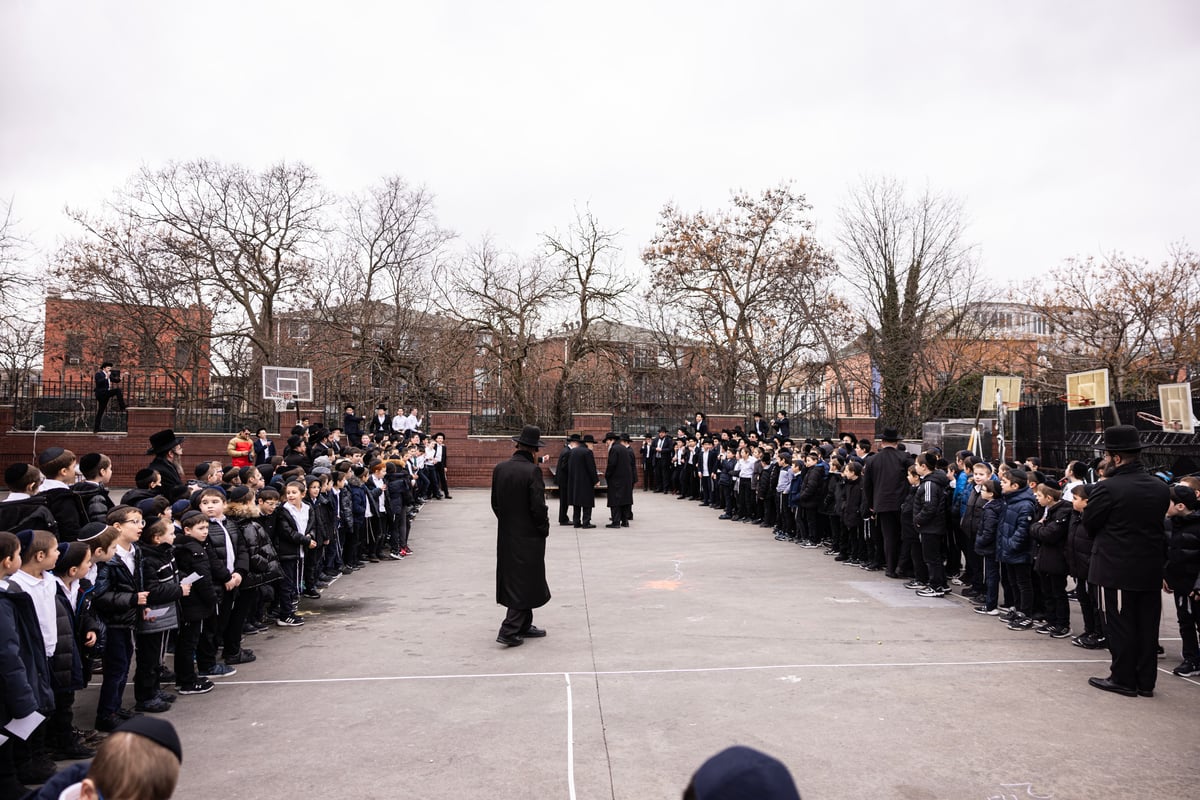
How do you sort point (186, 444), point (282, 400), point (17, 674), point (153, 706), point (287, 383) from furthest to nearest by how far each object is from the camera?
point (282, 400), point (186, 444), point (287, 383), point (153, 706), point (17, 674)

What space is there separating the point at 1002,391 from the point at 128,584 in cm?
1570

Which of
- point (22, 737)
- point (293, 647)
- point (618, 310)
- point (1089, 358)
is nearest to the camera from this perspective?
point (22, 737)

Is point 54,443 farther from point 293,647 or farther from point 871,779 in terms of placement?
point 871,779

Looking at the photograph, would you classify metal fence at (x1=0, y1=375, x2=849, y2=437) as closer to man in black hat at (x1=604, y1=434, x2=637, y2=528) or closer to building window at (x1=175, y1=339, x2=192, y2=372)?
building window at (x1=175, y1=339, x2=192, y2=372)

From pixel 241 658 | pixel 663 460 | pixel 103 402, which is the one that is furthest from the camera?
pixel 663 460

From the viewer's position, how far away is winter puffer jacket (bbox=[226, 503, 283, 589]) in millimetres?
7105

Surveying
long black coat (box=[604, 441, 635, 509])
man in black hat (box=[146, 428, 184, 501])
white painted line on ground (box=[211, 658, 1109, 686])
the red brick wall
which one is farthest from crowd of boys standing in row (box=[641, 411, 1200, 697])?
the red brick wall

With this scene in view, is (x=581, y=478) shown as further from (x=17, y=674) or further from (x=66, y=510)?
(x=17, y=674)

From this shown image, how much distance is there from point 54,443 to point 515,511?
22322 millimetres

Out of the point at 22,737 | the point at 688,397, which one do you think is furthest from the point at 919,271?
the point at 22,737

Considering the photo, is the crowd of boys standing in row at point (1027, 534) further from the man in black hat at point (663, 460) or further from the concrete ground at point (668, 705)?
the man in black hat at point (663, 460)

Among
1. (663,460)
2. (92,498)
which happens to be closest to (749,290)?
(663,460)

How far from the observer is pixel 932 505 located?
32.5ft

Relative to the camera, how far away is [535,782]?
453 centimetres
